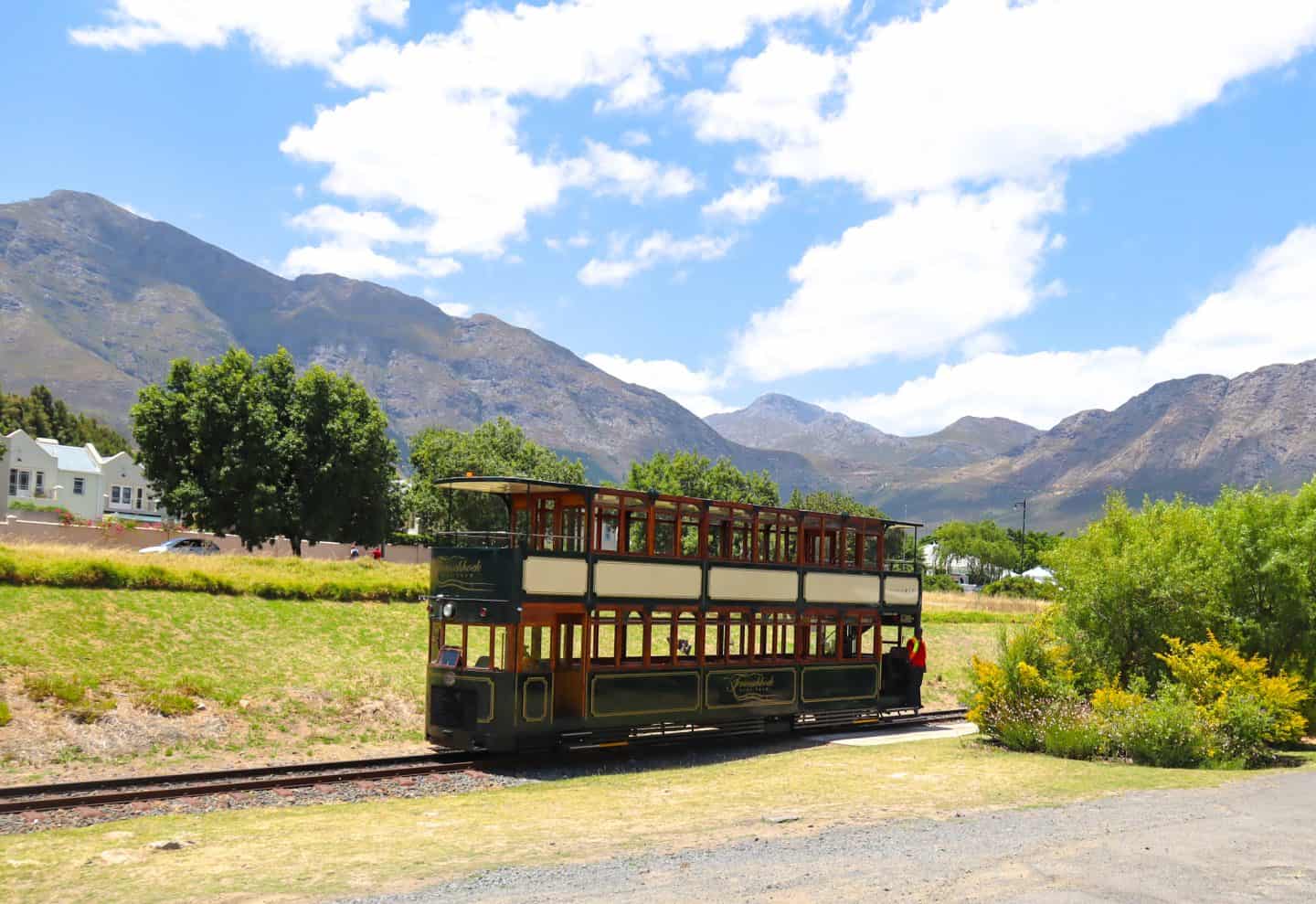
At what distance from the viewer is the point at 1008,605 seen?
55844 mm

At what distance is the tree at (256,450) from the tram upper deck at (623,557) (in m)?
28.6

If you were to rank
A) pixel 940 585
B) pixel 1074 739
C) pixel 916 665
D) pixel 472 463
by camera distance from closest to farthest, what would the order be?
pixel 1074 739 < pixel 916 665 < pixel 472 463 < pixel 940 585

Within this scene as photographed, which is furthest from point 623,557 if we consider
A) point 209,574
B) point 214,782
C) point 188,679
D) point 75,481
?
point 75,481

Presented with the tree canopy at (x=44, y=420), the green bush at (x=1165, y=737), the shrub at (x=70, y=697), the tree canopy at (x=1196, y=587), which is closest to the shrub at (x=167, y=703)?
the shrub at (x=70, y=697)

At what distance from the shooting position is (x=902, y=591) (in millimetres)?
25188

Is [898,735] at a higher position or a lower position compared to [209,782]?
lower

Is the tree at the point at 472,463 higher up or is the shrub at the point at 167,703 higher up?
the tree at the point at 472,463

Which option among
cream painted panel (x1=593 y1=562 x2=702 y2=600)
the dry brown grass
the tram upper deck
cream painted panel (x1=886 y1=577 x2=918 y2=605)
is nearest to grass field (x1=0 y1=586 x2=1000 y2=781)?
the tram upper deck

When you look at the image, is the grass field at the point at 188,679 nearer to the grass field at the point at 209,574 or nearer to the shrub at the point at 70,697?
the shrub at the point at 70,697

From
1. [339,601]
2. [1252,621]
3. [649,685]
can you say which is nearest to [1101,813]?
[649,685]

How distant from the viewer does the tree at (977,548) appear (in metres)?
144

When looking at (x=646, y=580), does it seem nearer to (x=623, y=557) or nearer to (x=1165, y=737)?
(x=623, y=557)

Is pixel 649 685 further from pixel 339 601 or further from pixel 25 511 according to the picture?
pixel 25 511

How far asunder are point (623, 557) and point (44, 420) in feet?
338
